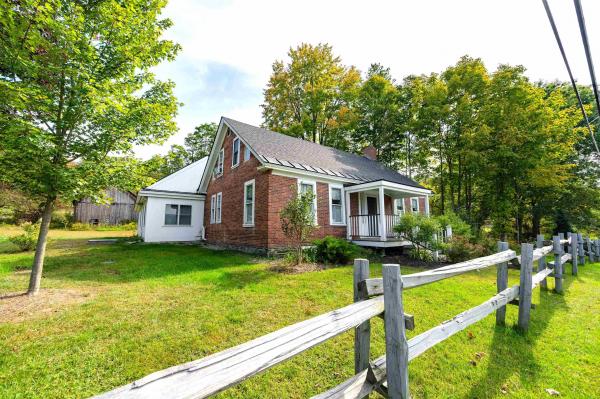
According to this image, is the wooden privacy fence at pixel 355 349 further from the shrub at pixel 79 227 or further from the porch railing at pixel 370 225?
the shrub at pixel 79 227

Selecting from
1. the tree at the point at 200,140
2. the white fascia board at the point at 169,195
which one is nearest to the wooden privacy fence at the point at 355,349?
the white fascia board at the point at 169,195

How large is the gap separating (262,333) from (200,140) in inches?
1554

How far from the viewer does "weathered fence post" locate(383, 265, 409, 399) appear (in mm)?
1931

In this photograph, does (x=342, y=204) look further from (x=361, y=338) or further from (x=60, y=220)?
(x=60, y=220)

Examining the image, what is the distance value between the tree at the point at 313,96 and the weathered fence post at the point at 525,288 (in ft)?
74.7

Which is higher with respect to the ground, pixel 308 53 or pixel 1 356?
pixel 308 53

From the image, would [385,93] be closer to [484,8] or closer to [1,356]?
[484,8]

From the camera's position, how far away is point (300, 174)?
35.8 ft

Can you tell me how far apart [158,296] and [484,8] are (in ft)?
22.9

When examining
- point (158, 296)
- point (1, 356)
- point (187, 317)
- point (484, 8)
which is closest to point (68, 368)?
point (1, 356)

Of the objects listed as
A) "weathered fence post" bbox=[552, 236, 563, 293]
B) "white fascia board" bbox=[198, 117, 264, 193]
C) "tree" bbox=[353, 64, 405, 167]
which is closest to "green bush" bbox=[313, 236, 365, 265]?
"weathered fence post" bbox=[552, 236, 563, 293]

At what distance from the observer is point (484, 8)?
305cm

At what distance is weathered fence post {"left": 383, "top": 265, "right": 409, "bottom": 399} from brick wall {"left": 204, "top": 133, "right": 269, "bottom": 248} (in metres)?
8.24

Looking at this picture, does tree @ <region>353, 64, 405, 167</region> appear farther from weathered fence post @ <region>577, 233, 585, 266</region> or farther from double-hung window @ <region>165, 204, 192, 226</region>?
double-hung window @ <region>165, 204, 192, 226</region>
